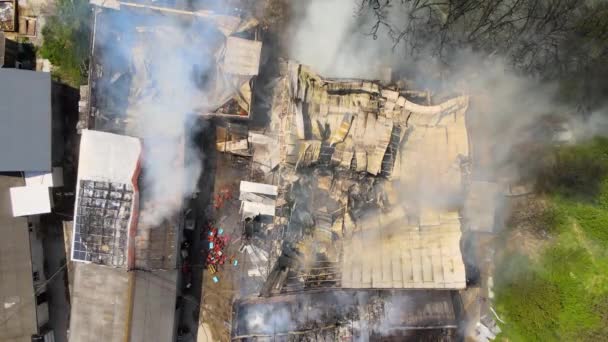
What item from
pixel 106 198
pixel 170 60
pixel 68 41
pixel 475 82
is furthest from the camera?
pixel 68 41

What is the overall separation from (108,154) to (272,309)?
585 cm

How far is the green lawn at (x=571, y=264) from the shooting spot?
37.0 feet

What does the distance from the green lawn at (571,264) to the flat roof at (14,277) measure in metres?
13.6

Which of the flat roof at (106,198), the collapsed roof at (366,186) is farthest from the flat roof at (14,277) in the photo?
the collapsed roof at (366,186)

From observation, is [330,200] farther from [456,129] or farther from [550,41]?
[550,41]

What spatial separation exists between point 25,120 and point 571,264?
15.6m

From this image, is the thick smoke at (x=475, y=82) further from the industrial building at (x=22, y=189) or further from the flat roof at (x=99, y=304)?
the flat roof at (x=99, y=304)

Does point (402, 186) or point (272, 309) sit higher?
point (402, 186)

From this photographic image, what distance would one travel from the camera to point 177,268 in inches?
429

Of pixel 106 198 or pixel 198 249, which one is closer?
pixel 106 198

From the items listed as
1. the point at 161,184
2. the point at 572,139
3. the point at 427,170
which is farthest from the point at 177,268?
the point at 572,139

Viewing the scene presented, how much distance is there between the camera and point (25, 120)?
34.9 ft

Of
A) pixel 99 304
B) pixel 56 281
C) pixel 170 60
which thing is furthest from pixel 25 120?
→ pixel 99 304

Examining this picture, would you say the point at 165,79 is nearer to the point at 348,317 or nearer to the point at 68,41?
the point at 68,41
